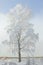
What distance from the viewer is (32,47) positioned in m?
1.50

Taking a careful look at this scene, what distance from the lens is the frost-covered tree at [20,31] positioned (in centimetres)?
150

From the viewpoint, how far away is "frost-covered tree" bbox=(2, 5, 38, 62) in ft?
4.94

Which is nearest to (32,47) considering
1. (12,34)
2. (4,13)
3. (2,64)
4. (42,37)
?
(42,37)

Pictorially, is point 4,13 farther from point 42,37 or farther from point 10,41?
point 42,37

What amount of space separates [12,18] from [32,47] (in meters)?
0.36

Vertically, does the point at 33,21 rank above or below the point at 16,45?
above

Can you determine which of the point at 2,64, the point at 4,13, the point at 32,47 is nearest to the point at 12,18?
the point at 4,13

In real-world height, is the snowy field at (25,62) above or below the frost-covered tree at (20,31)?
below

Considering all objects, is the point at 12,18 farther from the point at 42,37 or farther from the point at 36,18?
the point at 42,37

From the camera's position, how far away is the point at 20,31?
1513 millimetres

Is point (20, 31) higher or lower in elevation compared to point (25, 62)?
higher

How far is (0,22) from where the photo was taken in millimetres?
1511

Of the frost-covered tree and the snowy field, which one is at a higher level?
the frost-covered tree

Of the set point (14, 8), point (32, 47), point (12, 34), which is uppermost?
point (14, 8)
